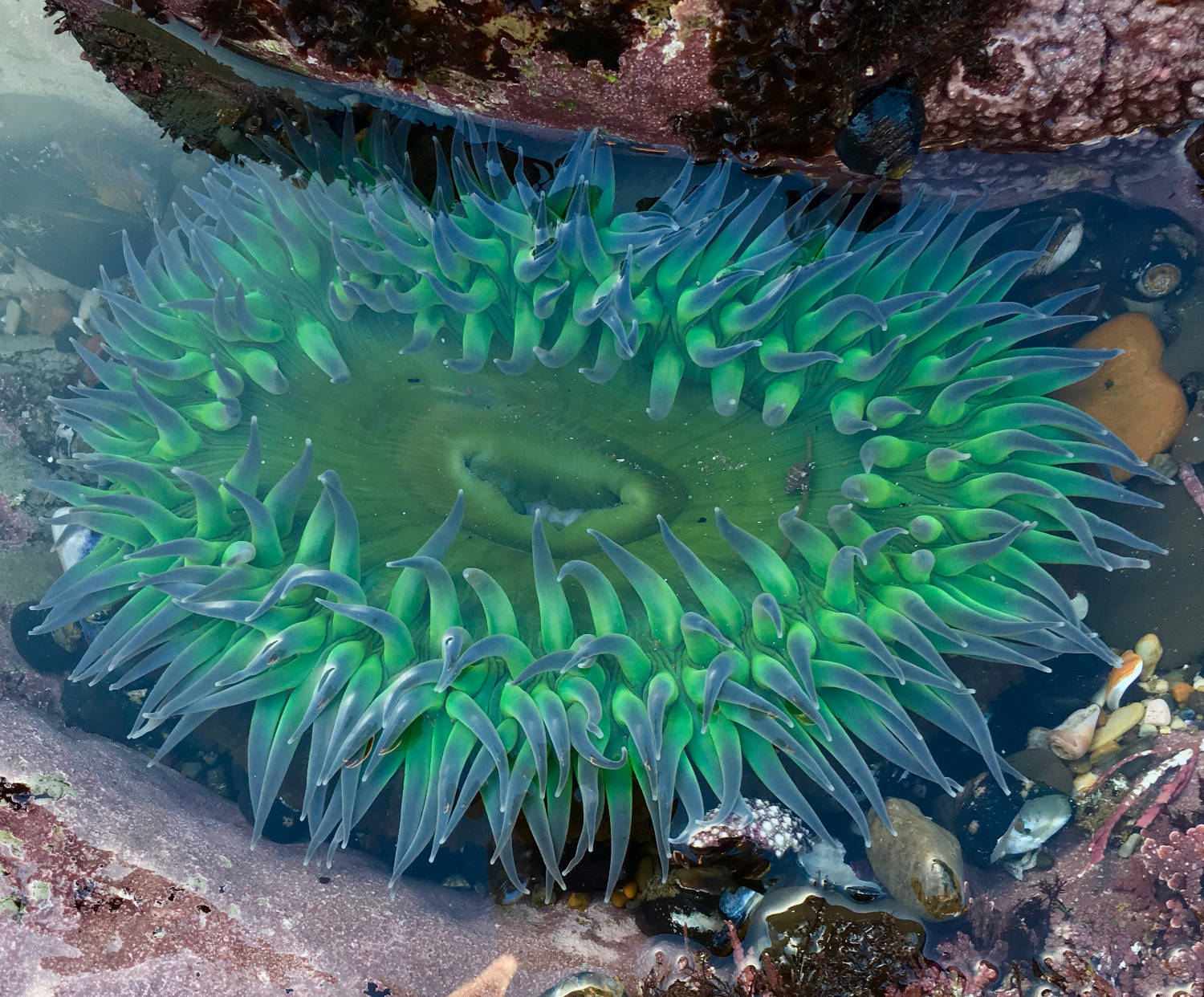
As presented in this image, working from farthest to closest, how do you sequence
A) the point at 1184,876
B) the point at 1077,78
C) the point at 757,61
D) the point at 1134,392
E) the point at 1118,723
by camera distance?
1. the point at 1118,723
2. the point at 1134,392
3. the point at 1184,876
4. the point at 1077,78
5. the point at 757,61

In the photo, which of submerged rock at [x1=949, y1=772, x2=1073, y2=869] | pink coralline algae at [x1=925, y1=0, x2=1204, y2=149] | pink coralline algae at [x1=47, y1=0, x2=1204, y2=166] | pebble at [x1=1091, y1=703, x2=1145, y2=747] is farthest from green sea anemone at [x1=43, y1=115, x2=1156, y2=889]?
pebble at [x1=1091, y1=703, x2=1145, y2=747]

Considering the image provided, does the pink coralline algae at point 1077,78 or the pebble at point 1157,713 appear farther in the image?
the pebble at point 1157,713

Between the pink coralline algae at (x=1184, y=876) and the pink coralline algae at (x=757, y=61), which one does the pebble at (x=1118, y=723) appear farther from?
the pink coralline algae at (x=757, y=61)

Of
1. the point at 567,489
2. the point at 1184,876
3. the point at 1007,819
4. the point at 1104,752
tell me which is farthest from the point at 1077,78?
the point at 1184,876

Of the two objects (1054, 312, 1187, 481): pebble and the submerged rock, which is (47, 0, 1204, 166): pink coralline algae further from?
the submerged rock

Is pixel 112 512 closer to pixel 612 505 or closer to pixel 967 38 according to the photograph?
pixel 612 505

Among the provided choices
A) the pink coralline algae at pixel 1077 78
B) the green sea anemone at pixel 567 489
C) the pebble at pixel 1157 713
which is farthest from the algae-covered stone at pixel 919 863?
the pink coralline algae at pixel 1077 78

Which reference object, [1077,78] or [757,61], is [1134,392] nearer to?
[1077,78]
